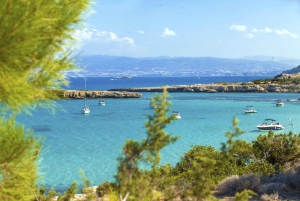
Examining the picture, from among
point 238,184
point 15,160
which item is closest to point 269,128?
point 238,184

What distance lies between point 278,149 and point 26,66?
10.5 meters

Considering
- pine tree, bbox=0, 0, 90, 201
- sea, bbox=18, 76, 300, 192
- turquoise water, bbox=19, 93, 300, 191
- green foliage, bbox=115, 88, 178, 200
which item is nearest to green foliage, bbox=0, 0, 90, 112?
pine tree, bbox=0, 0, 90, 201

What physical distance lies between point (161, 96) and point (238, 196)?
1180mm

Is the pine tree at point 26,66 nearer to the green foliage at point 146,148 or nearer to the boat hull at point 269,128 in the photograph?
the green foliage at point 146,148

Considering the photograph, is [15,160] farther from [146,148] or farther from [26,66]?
[146,148]

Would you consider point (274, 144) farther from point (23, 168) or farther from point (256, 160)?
point (23, 168)

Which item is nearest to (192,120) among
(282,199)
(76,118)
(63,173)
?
(76,118)

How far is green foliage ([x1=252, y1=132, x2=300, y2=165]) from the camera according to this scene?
11812mm

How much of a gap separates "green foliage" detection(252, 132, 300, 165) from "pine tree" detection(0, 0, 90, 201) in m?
9.79

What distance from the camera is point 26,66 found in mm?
3039

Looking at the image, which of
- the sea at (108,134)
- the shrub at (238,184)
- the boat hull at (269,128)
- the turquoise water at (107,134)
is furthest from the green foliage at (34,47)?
the boat hull at (269,128)

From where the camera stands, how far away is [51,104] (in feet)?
10.8

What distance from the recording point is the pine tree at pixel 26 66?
2609mm

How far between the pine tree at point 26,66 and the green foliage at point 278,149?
9.79 meters
